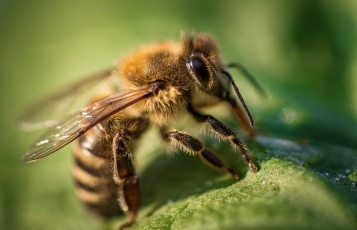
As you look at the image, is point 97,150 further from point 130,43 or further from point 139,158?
point 130,43

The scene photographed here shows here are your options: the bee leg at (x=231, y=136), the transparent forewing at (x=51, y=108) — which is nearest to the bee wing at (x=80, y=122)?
the bee leg at (x=231, y=136)

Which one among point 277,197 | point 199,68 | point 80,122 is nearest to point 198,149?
point 199,68

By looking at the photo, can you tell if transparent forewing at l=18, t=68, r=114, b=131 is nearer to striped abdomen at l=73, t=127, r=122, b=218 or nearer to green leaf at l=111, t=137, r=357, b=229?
striped abdomen at l=73, t=127, r=122, b=218

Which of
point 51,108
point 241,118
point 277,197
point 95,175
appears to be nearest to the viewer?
point 277,197

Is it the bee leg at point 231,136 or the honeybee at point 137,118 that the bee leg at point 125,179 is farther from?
the bee leg at point 231,136

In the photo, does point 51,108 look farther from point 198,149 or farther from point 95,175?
point 198,149

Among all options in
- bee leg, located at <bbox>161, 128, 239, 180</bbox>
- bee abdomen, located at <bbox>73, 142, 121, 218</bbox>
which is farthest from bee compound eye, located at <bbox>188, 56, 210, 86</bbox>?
bee abdomen, located at <bbox>73, 142, 121, 218</bbox>
